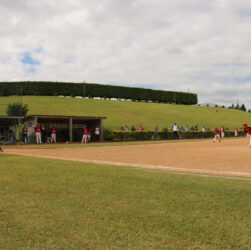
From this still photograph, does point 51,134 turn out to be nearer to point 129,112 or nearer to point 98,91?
point 129,112

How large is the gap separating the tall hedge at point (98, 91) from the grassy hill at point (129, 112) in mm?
3624

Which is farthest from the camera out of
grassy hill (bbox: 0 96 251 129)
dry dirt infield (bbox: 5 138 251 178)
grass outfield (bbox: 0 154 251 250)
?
grassy hill (bbox: 0 96 251 129)

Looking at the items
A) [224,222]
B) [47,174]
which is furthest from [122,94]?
[224,222]

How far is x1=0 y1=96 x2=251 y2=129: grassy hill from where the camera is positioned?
202ft

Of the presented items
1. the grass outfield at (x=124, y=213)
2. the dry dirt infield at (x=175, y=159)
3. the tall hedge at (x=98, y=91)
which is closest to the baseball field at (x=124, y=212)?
the grass outfield at (x=124, y=213)

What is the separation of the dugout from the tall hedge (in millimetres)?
24664

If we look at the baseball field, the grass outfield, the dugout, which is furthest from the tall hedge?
the grass outfield

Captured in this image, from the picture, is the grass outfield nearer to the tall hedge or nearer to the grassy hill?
the grassy hill

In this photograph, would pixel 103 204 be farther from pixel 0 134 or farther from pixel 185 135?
pixel 185 135

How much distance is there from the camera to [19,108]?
4119 centimetres

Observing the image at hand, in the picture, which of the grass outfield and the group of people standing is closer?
the grass outfield

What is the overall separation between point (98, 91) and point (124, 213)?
242ft

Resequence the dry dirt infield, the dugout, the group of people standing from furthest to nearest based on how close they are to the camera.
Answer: the dugout < the group of people standing < the dry dirt infield

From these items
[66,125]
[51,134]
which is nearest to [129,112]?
[66,125]
